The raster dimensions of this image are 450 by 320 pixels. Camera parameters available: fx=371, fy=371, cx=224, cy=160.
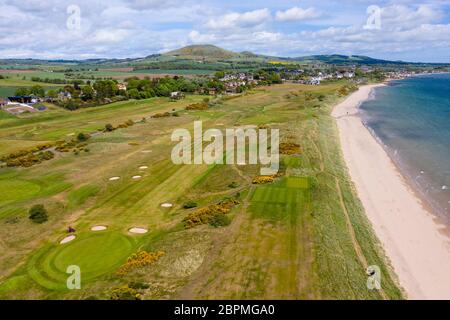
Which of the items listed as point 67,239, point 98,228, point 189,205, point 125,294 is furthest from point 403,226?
point 67,239

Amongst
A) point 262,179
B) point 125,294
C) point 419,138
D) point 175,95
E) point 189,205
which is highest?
point 175,95

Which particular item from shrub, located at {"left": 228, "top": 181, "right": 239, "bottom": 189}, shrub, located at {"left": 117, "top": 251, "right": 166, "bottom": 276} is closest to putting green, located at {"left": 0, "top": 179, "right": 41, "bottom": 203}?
shrub, located at {"left": 117, "top": 251, "right": 166, "bottom": 276}

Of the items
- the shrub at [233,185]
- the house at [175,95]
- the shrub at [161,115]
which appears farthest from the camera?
the house at [175,95]

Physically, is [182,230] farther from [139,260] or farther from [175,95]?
[175,95]

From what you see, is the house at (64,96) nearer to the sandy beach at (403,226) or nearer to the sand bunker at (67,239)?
the sandy beach at (403,226)

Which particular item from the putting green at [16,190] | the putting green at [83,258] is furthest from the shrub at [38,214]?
the putting green at [16,190]

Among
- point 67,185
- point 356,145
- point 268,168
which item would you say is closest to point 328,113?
point 356,145
